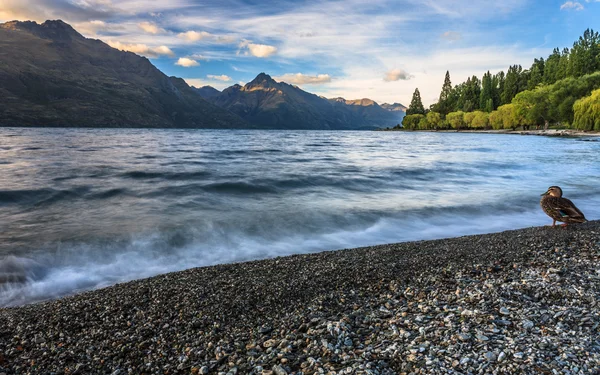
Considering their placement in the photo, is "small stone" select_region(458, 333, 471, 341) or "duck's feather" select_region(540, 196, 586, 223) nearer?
"small stone" select_region(458, 333, 471, 341)

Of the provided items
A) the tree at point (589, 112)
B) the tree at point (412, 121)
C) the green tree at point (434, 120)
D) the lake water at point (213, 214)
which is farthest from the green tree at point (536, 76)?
the lake water at point (213, 214)

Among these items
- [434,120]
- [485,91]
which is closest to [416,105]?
[434,120]

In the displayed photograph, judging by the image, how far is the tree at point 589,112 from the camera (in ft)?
217

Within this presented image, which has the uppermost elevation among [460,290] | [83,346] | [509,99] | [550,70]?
[550,70]

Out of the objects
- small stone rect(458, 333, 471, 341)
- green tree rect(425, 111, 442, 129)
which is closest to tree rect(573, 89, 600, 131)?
small stone rect(458, 333, 471, 341)

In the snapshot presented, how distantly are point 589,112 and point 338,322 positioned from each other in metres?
87.5

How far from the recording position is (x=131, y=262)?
840 cm

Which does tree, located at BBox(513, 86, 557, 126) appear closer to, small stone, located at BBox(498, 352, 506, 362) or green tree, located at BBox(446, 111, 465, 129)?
green tree, located at BBox(446, 111, 465, 129)

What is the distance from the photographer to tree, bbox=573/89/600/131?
66062 millimetres

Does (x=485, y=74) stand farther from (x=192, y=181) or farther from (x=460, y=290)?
(x=460, y=290)

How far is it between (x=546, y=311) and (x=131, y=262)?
27.0ft

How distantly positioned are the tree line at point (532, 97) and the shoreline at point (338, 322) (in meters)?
82.5

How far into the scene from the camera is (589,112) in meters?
68.4

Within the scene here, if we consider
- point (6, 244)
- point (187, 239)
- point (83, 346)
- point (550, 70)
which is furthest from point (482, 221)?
point (550, 70)
